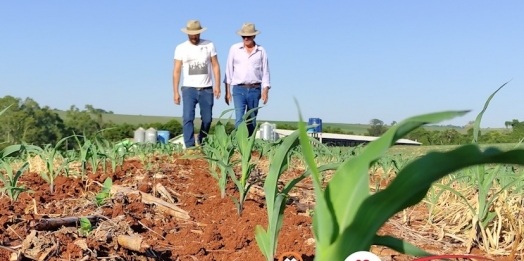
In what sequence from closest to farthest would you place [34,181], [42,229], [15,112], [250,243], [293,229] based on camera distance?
[42,229]
[250,243]
[293,229]
[34,181]
[15,112]

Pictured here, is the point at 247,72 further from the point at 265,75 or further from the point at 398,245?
the point at 398,245

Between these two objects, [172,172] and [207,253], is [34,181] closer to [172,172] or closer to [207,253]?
[172,172]

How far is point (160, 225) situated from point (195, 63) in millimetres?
3933

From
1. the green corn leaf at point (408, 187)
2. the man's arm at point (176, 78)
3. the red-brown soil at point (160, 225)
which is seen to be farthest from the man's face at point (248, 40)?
the green corn leaf at point (408, 187)

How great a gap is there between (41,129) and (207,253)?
4483 cm

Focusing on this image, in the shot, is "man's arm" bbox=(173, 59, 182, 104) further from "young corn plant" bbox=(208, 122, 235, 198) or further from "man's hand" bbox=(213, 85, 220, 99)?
"young corn plant" bbox=(208, 122, 235, 198)

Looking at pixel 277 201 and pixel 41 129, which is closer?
pixel 277 201

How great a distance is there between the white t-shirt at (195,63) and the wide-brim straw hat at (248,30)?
1.71 feet

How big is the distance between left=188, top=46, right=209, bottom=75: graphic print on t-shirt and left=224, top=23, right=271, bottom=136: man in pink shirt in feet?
1.27

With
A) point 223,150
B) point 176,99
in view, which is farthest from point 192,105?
point 223,150

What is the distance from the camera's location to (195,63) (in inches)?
251

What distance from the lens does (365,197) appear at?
92 cm

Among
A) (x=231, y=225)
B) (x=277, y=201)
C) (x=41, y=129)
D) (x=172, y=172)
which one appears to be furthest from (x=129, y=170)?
(x=41, y=129)

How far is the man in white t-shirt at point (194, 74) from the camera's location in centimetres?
638
